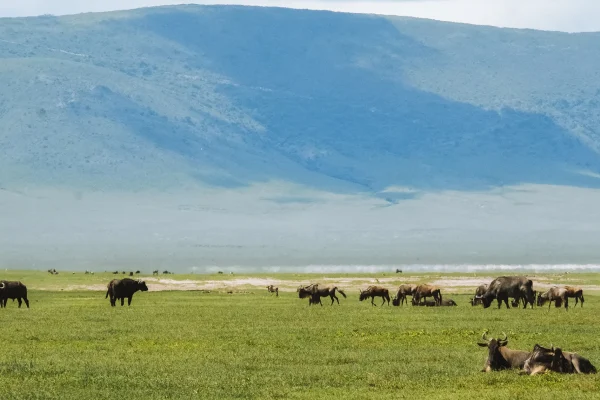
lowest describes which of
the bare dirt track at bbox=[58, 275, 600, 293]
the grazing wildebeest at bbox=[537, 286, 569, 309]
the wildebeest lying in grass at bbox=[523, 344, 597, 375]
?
the wildebeest lying in grass at bbox=[523, 344, 597, 375]

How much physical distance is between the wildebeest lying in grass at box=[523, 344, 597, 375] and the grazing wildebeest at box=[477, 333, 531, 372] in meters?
0.70

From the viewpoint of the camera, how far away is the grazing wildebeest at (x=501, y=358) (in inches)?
953

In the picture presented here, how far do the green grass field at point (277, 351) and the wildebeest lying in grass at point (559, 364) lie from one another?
0.52m

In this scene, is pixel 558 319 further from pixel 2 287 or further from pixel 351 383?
pixel 2 287

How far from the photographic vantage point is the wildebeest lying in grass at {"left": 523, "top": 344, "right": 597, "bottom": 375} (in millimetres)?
23219

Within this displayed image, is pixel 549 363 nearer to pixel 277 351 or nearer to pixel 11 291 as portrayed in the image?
pixel 277 351

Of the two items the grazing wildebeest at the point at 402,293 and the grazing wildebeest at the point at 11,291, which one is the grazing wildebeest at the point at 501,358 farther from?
the grazing wildebeest at the point at 11,291

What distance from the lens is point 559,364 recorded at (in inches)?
917

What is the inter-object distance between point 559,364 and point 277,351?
771 centimetres

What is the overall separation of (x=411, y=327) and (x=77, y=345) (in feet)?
34.8

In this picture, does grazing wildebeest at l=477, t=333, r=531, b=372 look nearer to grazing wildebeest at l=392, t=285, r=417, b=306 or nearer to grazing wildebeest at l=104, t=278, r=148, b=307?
grazing wildebeest at l=392, t=285, r=417, b=306

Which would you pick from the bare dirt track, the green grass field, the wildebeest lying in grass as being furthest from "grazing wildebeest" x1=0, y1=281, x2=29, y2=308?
the wildebeest lying in grass

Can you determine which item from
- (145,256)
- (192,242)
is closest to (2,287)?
(145,256)

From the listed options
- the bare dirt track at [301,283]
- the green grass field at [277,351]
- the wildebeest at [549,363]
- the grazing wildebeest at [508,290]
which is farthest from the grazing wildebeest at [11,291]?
the wildebeest at [549,363]
